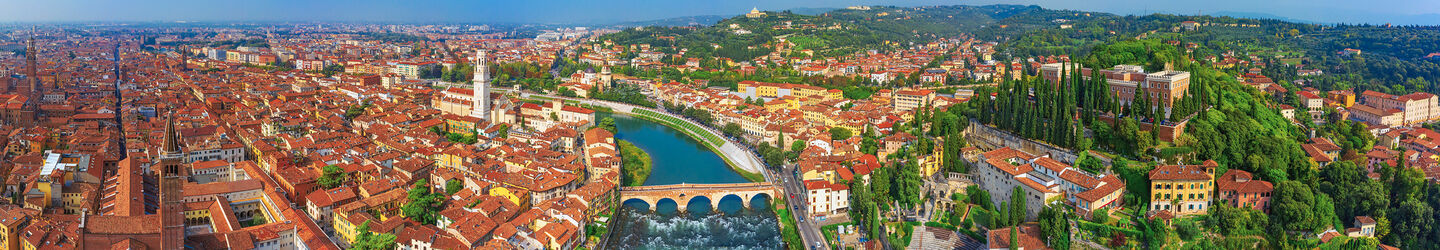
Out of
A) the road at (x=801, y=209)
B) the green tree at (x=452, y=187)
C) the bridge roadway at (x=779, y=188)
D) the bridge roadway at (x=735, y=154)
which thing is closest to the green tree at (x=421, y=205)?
the green tree at (x=452, y=187)

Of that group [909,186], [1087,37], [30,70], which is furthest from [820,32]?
[909,186]

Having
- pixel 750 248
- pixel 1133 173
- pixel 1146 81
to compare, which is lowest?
pixel 750 248

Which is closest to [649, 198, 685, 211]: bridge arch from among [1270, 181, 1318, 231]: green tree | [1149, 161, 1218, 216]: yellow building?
[1149, 161, 1218, 216]: yellow building

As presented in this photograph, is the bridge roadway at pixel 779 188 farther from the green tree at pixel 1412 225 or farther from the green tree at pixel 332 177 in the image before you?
the green tree at pixel 1412 225

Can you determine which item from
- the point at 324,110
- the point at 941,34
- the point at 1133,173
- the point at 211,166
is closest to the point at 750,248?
the point at 1133,173

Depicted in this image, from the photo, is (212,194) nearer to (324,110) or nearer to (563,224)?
(563,224)

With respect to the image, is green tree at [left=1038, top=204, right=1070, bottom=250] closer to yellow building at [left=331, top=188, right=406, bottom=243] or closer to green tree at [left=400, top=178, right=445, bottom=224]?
green tree at [left=400, top=178, right=445, bottom=224]

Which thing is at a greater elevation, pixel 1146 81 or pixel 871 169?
pixel 1146 81
